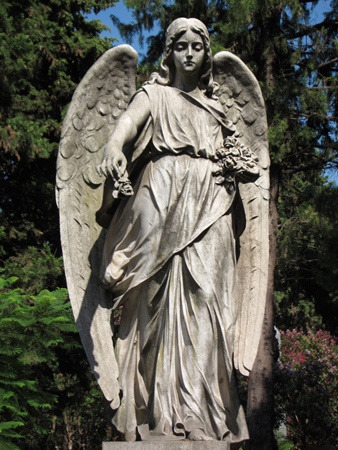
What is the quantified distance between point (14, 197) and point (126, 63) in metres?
11.1

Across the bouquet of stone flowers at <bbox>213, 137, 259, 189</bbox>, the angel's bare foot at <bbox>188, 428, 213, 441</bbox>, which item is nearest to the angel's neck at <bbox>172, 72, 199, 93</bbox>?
the bouquet of stone flowers at <bbox>213, 137, 259, 189</bbox>

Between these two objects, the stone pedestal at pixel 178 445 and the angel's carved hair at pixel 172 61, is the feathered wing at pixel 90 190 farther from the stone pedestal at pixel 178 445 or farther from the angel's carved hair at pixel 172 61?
the stone pedestal at pixel 178 445

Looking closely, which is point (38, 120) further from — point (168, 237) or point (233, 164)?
point (168, 237)

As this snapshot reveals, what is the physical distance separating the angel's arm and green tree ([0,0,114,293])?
8721 millimetres

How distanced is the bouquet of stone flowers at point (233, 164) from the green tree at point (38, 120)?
9011 millimetres

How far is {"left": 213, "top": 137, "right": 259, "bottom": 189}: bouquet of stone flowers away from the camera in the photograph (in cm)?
512

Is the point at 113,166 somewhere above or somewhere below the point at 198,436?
above

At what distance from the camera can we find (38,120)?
50.3 ft

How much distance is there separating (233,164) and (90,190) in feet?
4.05

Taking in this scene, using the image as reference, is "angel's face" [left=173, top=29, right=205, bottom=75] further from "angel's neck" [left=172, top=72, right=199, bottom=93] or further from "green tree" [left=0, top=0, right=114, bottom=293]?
"green tree" [left=0, top=0, right=114, bottom=293]

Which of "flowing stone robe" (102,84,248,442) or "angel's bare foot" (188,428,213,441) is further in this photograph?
"flowing stone robe" (102,84,248,442)

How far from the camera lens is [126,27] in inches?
659

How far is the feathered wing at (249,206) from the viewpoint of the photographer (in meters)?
5.21

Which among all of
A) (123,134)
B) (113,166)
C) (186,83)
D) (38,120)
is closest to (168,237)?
(113,166)
